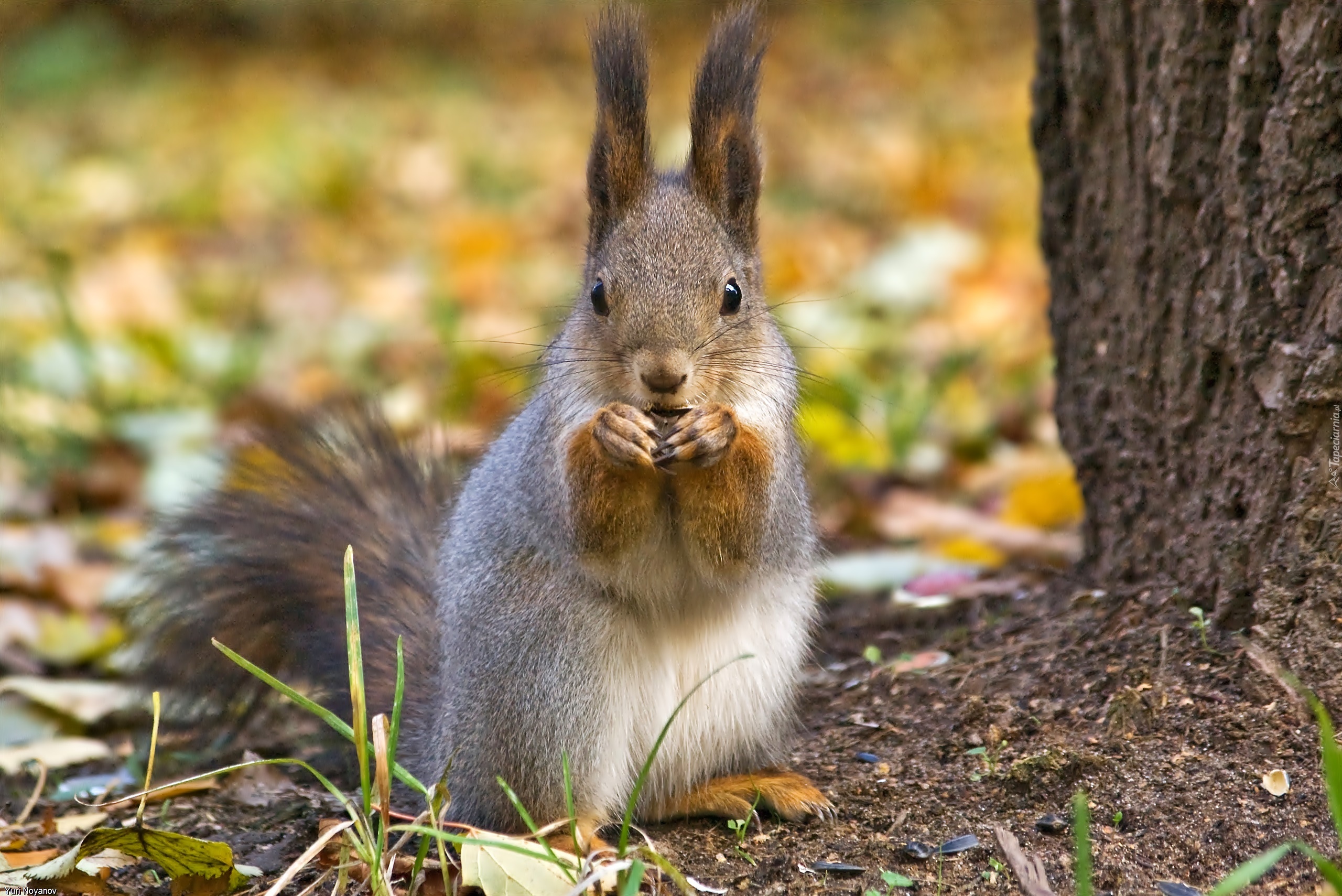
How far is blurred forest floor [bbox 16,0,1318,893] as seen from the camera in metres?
1.91

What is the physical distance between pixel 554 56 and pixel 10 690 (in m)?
5.85

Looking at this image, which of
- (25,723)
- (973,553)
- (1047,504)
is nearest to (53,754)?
(25,723)

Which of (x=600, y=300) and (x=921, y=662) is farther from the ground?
(x=600, y=300)

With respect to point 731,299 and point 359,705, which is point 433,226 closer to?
point 731,299

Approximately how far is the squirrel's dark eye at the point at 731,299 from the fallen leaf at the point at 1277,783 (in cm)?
80

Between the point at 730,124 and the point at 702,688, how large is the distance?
2.29 feet

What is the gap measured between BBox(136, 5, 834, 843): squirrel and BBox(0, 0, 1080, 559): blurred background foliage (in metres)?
0.22

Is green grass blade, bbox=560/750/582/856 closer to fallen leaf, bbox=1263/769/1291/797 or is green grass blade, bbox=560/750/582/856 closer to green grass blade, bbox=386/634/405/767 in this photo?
green grass blade, bbox=386/634/405/767

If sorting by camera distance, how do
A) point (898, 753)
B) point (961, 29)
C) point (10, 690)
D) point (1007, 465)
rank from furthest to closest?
point (961, 29) → point (1007, 465) → point (10, 690) → point (898, 753)

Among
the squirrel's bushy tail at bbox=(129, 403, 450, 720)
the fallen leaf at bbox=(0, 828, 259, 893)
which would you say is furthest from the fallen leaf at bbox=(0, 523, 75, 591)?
the fallen leaf at bbox=(0, 828, 259, 893)

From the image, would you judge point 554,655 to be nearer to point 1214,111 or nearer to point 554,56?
point 1214,111

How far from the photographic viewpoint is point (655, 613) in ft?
5.76

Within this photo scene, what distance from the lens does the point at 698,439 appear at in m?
1.63

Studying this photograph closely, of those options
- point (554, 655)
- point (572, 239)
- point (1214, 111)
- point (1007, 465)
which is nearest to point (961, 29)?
point (572, 239)
